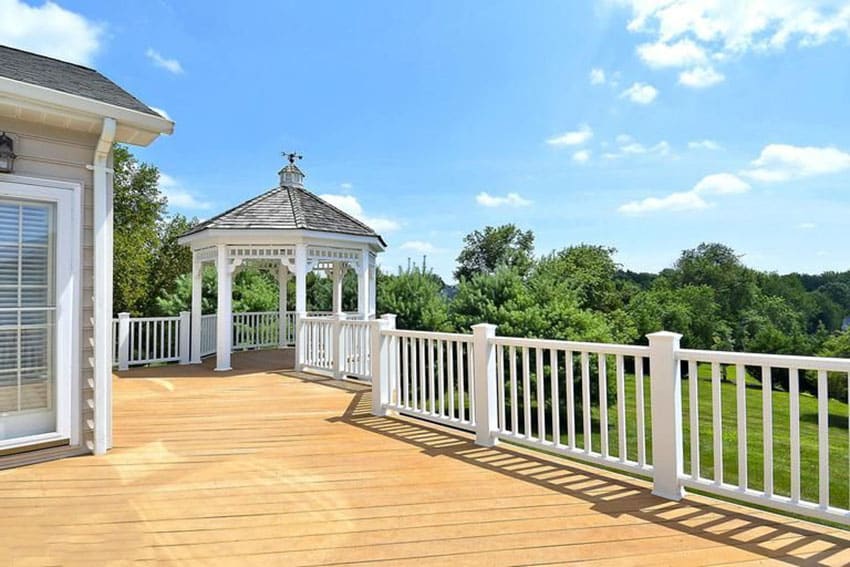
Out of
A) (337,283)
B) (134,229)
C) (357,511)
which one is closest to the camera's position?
(357,511)

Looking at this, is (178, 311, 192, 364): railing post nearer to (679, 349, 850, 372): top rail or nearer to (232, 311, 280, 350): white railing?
(232, 311, 280, 350): white railing

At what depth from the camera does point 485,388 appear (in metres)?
3.96

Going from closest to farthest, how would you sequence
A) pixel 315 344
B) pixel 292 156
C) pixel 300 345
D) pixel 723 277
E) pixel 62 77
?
pixel 62 77 < pixel 315 344 < pixel 300 345 < pixel 292 156 < pixel 723 277

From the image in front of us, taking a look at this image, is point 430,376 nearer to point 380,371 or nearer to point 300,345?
point 380,371

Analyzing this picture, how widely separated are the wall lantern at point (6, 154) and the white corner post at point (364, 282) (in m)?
6.32

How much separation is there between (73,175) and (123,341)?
569 cm

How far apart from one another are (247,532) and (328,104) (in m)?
16.3

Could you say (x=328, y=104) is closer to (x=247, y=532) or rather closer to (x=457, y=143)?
(x=457, y=143)

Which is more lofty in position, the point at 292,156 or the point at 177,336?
the point at 292,156

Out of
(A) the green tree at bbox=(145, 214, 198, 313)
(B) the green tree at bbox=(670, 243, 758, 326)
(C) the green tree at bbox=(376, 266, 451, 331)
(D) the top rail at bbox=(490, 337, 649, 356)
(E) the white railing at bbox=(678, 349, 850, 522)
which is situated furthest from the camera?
(B) the green tree at bbox=(670, 243, 758, 326)

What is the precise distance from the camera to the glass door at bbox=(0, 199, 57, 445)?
3477 mm

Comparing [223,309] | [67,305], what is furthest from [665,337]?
[223,309]

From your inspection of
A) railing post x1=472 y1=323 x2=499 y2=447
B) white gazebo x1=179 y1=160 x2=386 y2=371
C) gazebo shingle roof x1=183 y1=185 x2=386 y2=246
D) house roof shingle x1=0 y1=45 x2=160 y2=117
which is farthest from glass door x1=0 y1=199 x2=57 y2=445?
gazebo shingle roof x1=183 y1=185 x2=386 y2=246

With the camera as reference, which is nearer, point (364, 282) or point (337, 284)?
point (364, 282)
